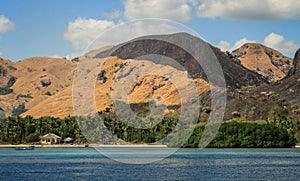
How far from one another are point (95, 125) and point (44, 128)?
55.1 feet

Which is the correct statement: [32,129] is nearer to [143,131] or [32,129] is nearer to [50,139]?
[50,139]

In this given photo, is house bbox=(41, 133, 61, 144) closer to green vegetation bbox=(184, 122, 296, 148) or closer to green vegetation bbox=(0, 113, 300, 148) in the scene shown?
green vegetation bbox=(0, 113, 300, 148)

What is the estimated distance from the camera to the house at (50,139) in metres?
173

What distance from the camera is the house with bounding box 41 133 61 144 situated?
566 ft

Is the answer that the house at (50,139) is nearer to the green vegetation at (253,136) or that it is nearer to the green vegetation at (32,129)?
the green vegetation at (32,129)

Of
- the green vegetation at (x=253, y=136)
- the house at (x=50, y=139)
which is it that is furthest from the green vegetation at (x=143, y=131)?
the house at (x=50, y=139)

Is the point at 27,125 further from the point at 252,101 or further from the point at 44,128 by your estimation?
the point at 252,101

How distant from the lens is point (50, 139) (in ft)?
573

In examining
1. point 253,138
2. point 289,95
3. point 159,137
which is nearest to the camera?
point 253,138

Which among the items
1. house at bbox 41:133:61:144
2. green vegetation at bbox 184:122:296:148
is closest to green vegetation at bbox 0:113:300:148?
green vegetation at bbox 184:122:296:148

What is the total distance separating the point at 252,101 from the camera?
655 ft

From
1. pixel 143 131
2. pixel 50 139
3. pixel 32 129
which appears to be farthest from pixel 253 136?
pixel 32 129

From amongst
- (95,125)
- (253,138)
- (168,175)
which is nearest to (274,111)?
(253,138)

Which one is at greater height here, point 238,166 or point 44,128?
point 44,128
